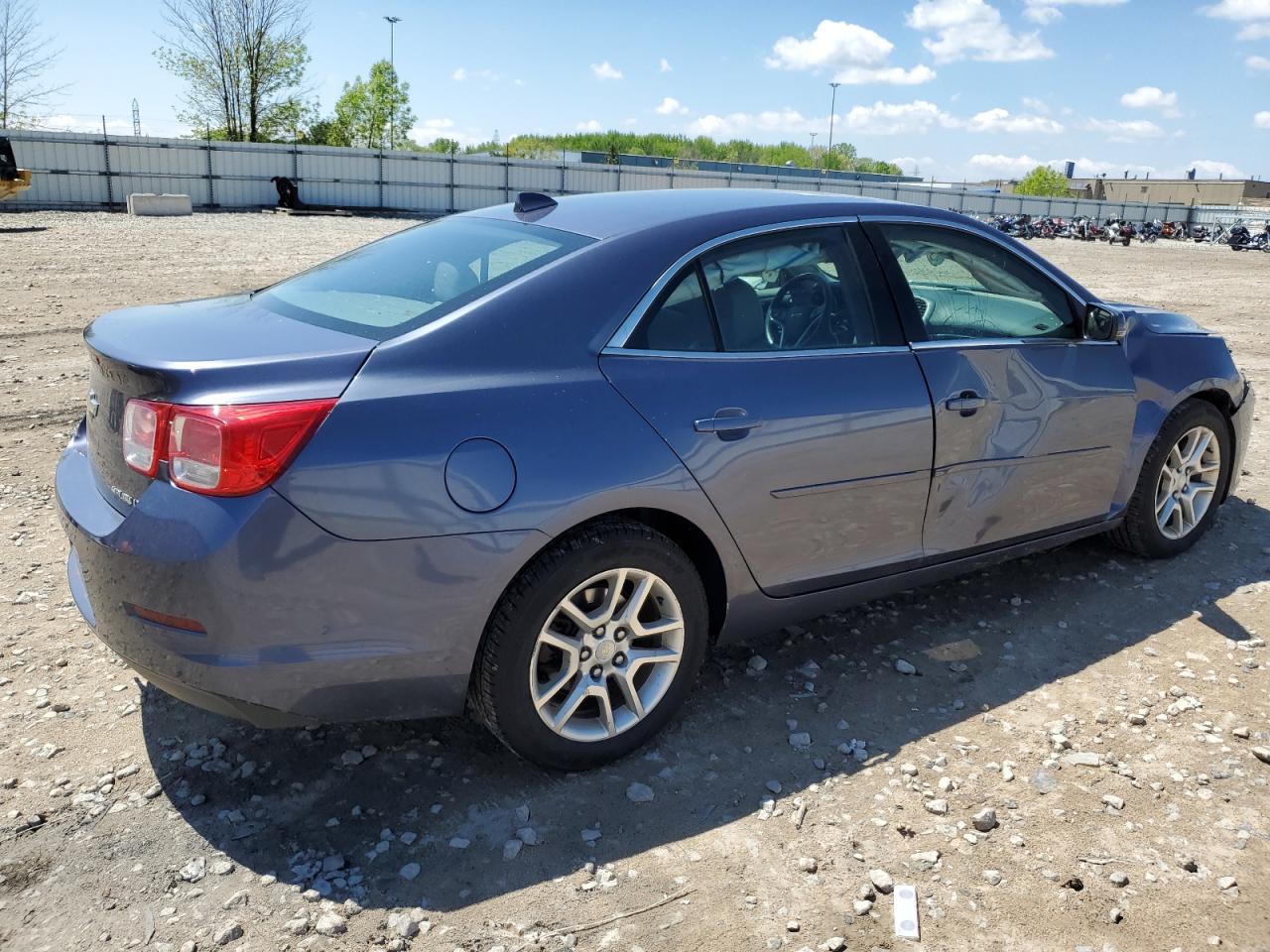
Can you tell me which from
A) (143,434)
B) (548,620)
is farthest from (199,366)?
(548,620)

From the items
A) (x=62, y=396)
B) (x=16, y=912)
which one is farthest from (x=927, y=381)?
(x=62, y=396)

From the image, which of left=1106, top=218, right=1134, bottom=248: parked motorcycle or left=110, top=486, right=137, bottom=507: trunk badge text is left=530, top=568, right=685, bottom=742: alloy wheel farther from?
left=1106, top=218, right=1134, bottom=248: parked motorcycle

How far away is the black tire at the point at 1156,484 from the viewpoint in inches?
180

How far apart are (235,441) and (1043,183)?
137 m

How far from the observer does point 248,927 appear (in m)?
2.44

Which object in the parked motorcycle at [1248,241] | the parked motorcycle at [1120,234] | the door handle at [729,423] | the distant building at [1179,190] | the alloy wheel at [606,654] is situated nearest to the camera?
the alloy wheel at [606,654]

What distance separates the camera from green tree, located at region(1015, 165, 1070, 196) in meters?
Answer: 122

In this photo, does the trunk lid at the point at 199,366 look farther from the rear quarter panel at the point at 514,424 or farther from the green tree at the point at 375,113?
the green tree at the point at 375,113

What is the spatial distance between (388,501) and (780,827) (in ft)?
4.72

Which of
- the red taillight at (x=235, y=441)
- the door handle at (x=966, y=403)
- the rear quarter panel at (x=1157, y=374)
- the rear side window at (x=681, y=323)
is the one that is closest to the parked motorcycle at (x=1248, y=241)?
the rear quarter panel at (x=1157, y=374)

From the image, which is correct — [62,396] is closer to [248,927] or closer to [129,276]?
[248,927]

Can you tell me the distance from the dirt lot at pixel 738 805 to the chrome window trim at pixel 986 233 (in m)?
1.35

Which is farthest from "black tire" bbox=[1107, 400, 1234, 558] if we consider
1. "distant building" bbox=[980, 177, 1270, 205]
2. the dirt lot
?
"distant building" bbox=[980, 177, 1270, 205]

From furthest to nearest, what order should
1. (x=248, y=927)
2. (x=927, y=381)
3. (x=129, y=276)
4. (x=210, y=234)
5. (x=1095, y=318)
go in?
1. (x=210, y=234)
2. (x=129, y=276)
3. (x=1095, y=318)
4. (x=927, y=381)
5. (x=248, y=927)
